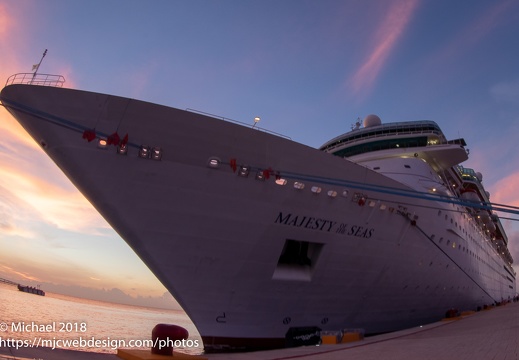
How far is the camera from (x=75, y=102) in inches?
311

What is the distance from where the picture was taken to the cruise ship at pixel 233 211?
323 inches

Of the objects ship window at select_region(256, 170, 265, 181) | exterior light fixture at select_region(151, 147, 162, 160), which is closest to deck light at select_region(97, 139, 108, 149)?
exterior light fixture at select_region(151, 147, 162, 160)

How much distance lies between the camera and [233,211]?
9.17 m

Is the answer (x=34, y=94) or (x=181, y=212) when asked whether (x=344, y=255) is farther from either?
(x=34, y=94)

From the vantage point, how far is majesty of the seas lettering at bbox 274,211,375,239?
986 cm

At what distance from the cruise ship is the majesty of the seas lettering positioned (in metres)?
0.04

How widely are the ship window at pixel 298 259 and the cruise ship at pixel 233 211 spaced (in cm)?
4

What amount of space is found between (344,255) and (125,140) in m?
7.14

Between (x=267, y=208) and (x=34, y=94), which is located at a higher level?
(x=34, y=94)

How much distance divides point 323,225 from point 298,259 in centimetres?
125

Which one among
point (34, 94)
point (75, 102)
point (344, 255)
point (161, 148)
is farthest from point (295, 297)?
point (34, 94)

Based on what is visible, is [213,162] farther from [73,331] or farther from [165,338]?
[73,331]

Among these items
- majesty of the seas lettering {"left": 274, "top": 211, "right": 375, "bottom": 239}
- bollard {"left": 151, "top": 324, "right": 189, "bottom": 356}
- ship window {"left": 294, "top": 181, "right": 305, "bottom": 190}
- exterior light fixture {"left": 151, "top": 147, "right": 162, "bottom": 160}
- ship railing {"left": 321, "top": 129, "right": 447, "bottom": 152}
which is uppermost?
ship railing {"left": 321, "top": 129, "right": 447, "bottom": 152}

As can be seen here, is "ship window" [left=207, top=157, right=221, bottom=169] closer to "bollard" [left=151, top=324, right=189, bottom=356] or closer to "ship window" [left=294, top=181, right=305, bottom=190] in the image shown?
"ship window" [left=294, top=181, right=305, bottom=190]
